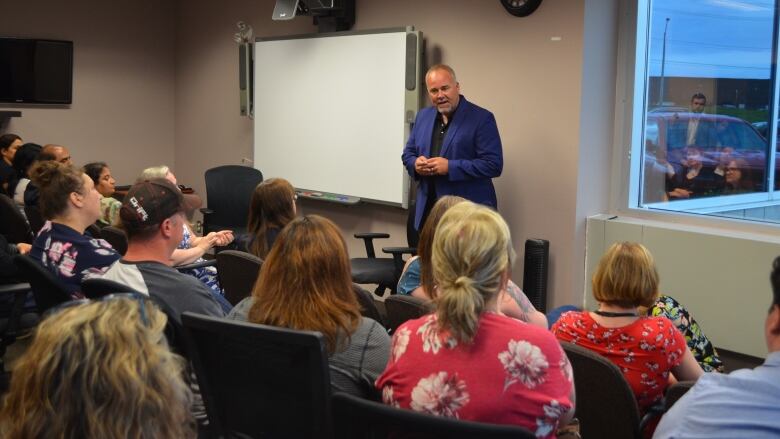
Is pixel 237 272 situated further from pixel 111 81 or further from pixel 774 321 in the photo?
pixel 111 81

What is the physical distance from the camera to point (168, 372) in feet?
3.65

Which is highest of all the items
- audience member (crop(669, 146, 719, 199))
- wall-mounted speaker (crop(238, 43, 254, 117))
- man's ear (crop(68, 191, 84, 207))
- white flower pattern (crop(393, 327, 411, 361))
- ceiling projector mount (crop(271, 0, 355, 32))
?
ceiling projector mount (crop(271, 0, 355, 32))

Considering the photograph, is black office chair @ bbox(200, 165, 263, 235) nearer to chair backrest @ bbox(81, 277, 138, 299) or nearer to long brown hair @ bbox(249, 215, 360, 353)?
chair backrest @ bbox(81, 277, 138, 299)

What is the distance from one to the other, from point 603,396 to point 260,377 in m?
0.94

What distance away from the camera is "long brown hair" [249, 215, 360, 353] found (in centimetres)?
203

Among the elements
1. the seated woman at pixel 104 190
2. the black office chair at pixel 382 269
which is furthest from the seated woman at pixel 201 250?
the black office chair at pixel 382 269

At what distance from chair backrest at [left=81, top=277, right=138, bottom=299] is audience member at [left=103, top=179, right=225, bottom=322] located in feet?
0.25

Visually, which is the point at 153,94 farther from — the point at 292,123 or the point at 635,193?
the point at 635,193

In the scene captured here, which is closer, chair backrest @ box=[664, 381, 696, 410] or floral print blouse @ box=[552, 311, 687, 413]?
chair backrest @ box=[664, 381, 696, 410]

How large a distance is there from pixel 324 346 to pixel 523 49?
3.55 m

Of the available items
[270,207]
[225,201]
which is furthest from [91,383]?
[225,201]

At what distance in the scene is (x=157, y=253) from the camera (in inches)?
105

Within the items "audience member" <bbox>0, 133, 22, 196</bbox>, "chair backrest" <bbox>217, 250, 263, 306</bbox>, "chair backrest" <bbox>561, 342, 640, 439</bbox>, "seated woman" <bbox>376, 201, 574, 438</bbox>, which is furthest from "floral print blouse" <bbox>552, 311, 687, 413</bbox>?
"audience member" <bbox>0, 133, 22, 196</bbox>

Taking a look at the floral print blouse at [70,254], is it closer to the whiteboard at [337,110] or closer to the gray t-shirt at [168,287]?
the gray t-shirt at [168,287]
